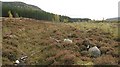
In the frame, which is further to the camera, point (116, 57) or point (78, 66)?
point (116, 57)

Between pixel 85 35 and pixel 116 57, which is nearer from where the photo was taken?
pixel 116 57

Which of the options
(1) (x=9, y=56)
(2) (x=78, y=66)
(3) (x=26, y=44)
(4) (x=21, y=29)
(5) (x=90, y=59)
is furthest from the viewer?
(4) (x=21, y=29)

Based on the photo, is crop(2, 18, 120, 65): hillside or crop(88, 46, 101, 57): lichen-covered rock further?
crop(88, 46, 101, 57): lichen-covered rock

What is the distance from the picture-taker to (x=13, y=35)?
3472 centimetres

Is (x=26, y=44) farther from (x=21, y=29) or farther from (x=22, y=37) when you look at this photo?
(x=21, y=29)

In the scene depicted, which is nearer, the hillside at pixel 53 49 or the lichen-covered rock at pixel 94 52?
the hillside at pixel 53 49

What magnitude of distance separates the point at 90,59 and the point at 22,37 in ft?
44.1

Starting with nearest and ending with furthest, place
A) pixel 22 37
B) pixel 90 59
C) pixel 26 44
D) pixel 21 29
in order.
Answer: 1. pixel 90 59
2. pixel 26 44
3. pixel 22 37
4. pixel 21 29

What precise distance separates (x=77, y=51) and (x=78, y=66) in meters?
5.01

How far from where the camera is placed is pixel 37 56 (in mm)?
25734

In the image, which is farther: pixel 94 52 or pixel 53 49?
pixel 53 49

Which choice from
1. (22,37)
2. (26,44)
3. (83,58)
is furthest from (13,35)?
(83,58)

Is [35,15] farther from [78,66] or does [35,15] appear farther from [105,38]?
[78,66]

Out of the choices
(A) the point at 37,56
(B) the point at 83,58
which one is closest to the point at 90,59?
(B) the point at 83,58
